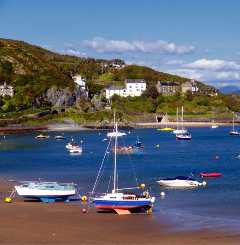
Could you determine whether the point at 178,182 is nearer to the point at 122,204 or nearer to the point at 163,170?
the point at 122,204

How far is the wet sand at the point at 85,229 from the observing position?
113 feet

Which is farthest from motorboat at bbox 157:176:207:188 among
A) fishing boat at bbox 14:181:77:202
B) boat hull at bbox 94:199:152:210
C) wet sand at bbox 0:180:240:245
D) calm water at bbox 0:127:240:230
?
boat hull at bbox 94:199:152:210

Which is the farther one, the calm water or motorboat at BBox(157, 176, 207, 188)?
motorboat at BBox(157, 176, 207, 188)

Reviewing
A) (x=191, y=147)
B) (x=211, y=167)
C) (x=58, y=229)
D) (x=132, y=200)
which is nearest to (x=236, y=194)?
(x=132, y=200)

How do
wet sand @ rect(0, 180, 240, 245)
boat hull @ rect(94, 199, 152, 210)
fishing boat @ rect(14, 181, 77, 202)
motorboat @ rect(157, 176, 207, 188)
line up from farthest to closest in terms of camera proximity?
motorboat @ rect(157, 176, 207, 188), fishing boat @ rect(14, 181, 77, 202), boat hull @ rect(94, 199, 152, 210), wet sand @ rect(0, 180, 240, 245)

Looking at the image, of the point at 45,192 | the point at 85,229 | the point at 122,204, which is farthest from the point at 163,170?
the point at 85,229

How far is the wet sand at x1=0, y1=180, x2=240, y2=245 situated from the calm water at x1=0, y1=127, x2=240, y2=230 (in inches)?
→ 88.5

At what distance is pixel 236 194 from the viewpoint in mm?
52000

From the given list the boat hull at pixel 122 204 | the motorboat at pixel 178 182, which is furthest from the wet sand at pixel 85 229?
the motorboat at pixel 178 182

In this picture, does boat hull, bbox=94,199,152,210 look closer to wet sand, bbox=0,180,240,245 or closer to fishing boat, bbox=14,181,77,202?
wet sand, bbox=0,180,240,245

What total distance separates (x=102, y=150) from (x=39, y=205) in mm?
63125

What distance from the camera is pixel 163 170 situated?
72750 millimetres

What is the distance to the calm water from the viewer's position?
4312cm

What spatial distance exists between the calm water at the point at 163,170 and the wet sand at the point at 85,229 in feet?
7.37
